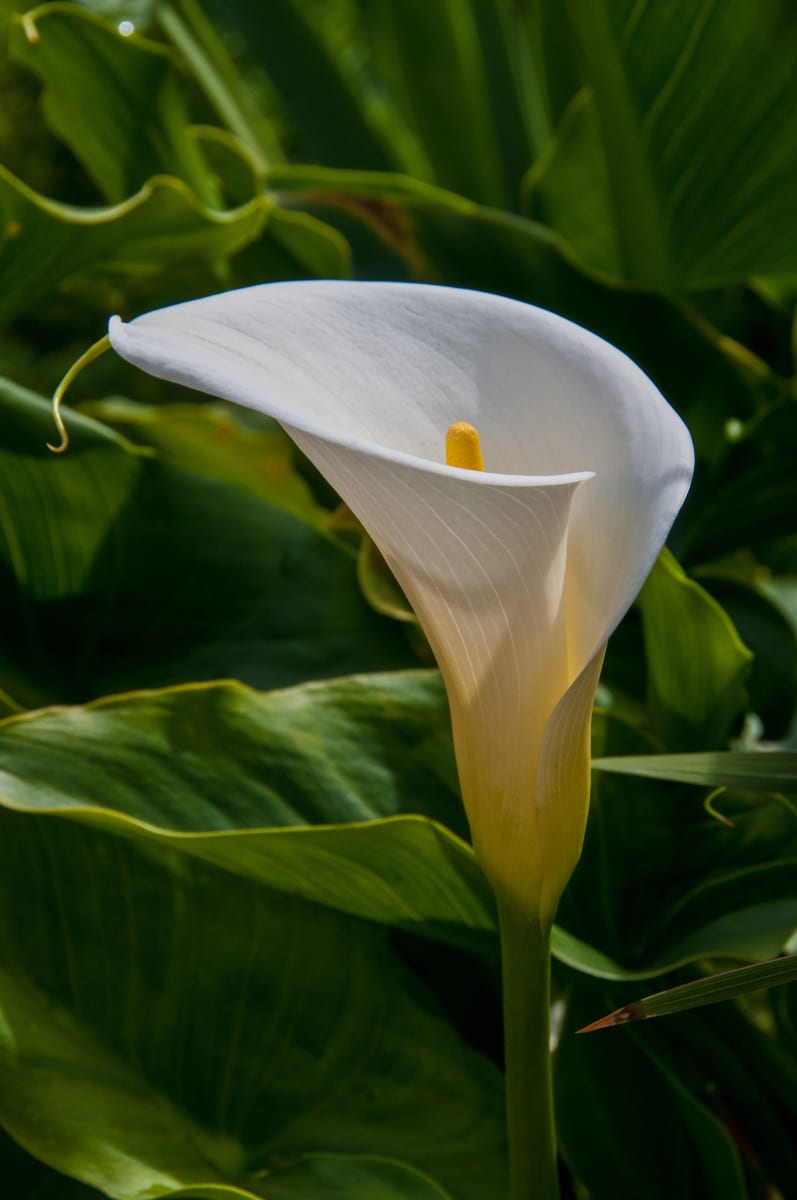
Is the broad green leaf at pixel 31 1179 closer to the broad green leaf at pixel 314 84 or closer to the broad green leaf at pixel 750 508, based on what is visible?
the broad green leaf at pixel 750 508

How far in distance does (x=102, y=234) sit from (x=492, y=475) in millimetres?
427

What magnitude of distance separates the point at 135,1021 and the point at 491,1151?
6.0 inches

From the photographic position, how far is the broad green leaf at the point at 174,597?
579 mm

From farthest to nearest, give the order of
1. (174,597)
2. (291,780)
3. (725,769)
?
1. (174,597)
2. (291,780)
3. (725,769)

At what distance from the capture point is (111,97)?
27.7 inches

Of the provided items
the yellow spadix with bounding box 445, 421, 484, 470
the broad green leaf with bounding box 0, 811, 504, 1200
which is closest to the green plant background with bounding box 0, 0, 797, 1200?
the broad green leaf with bounding box 0, 811, 504, 1200

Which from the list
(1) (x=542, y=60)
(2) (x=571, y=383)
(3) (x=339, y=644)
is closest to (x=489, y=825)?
→ (2) (x=571, y=383)

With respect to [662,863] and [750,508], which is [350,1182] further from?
[750,508]

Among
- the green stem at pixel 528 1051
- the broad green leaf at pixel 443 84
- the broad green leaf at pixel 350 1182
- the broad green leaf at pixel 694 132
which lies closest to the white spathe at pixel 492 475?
the green stem at pixel 528 1051

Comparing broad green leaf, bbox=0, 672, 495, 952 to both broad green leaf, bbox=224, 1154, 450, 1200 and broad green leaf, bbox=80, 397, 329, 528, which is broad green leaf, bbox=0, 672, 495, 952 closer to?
broad green leaf, bbox=224, 1154, 450, 1200

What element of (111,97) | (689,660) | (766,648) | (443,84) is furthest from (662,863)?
(443,84)

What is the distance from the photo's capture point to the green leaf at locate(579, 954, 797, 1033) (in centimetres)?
31

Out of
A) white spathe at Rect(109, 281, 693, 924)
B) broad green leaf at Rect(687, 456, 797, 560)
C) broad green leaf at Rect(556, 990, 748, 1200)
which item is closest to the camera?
white spathe at Rect(109, 281, 693, 924)

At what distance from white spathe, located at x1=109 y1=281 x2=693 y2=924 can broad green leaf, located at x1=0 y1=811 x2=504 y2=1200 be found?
6.6 inches
